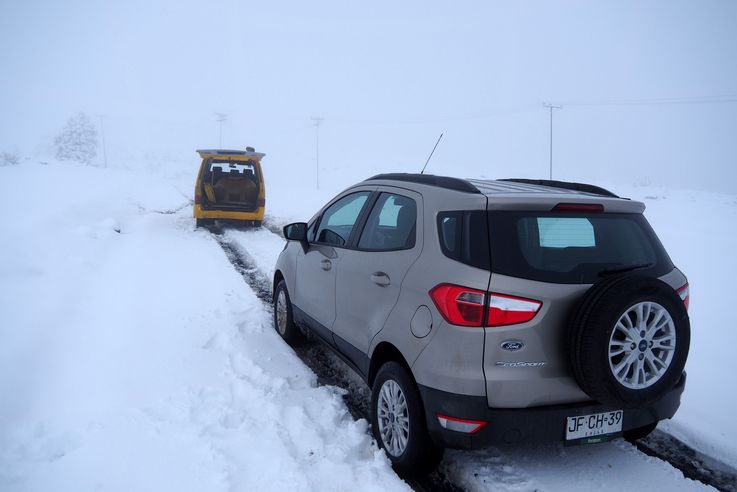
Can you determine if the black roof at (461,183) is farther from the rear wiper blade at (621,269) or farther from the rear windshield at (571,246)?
the rear wiper blade at (621,269)

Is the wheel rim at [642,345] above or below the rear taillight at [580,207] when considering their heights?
below

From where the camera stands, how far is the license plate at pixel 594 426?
259 centimetres

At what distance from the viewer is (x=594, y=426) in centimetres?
264

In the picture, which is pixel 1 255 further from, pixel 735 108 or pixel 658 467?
pixel 735 108

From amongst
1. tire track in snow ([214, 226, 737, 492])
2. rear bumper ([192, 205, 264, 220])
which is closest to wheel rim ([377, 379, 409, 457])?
tire track in snow ([214, 226, 737, 492])

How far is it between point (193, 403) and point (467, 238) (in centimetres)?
253

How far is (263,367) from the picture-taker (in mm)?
4512

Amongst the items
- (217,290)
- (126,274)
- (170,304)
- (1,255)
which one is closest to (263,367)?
(170,304)

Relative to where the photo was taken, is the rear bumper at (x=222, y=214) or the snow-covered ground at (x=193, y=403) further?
the rear bumper at (x=222, y=214)

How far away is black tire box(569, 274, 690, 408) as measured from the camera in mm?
2367

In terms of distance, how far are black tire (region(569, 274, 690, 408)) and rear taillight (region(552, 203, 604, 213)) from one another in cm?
45

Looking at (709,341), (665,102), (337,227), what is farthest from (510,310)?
(665,102)

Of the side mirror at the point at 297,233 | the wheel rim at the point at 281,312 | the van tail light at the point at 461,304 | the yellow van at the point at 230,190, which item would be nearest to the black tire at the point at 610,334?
the van tail light at the point at 461,304

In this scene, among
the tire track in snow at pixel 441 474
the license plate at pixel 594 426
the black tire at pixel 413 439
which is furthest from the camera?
the tire track in snow at pixel 441 474
